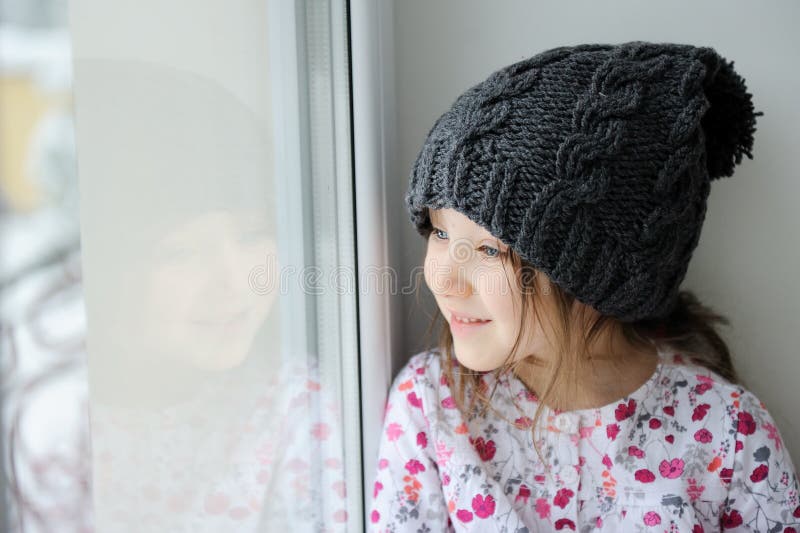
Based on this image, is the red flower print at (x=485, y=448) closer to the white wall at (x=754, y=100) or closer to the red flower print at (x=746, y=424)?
the white wall at (x=754, y=100)

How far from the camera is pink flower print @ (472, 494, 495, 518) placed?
0.91 metres

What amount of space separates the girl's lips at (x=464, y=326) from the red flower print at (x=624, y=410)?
0.27 meters

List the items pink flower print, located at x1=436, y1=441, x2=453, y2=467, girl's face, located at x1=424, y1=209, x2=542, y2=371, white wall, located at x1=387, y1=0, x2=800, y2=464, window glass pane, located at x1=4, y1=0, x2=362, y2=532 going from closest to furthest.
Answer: window glass pane, located at x1=4, y1=0, x2=362, y2=532 → girl's face, located at x1=424, y1=209, x2=542, y2=371 → pink flower print, located at x1=436, y1=441, x2=453, y2=467 → white wall, located at x1=387, y1=0, x2=800, y2=464

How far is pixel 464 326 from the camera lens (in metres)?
0.89

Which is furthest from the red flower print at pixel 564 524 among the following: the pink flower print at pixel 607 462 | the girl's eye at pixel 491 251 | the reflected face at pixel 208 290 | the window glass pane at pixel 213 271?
the reflected face at pixel 208 290

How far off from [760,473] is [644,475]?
0.57 feet

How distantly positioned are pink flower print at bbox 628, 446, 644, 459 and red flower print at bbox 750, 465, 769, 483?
0.17 metres

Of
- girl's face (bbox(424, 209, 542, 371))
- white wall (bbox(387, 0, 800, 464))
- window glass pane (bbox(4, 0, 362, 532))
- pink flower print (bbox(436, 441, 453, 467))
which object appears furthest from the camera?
white wall (bbox(387, 0, 800, 464))

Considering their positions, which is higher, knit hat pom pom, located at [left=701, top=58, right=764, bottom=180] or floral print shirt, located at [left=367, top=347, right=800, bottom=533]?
knit hat pom pom, located at [left=701, top=58, right=764, bottom=180]

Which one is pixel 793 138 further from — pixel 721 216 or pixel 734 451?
pixel 734 451

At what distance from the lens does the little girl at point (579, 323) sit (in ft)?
2.50

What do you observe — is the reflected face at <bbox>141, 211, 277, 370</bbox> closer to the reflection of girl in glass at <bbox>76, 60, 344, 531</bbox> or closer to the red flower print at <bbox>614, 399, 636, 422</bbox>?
the reflection of girl in glass at <bbox>76, 60, 344, 531</bbox>

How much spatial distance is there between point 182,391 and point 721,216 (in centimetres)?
100

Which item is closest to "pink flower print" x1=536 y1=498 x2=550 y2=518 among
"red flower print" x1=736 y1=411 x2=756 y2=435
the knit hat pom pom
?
"red flower print" x1=736 y1=411 x2=756 y2=435
